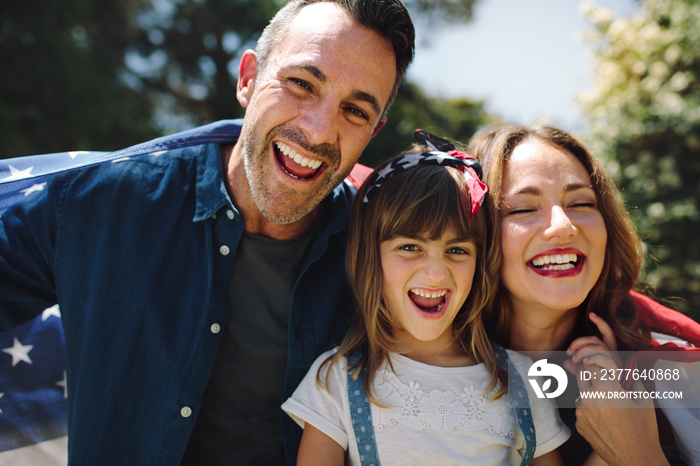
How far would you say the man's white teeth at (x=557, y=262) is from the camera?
2.07m

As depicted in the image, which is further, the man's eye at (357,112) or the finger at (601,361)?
the man's eye at (357,112)

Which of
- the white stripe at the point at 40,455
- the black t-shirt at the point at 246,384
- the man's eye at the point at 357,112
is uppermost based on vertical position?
the man's eye at the point at 357,112

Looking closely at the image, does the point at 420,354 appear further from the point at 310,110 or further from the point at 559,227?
the point at 310,110

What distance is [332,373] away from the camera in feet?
6.91

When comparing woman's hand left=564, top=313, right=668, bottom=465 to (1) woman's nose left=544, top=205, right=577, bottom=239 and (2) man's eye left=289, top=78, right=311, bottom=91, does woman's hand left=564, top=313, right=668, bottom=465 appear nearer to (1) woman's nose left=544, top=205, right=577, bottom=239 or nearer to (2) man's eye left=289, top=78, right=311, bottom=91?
(1) woman's nose left=544, top=205, right=577, bottom=239

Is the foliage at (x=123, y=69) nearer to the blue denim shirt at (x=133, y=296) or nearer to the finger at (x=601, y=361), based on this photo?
the blue denim shirt at (x=133, y=296)

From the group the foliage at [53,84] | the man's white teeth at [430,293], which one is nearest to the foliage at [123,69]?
the foliage at [53,84]

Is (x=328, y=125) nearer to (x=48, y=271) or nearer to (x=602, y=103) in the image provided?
(x=48, y=271)

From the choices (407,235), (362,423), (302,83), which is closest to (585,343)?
(407,235)

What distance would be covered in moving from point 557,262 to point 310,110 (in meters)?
1.23

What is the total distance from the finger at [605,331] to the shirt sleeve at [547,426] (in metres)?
0.36

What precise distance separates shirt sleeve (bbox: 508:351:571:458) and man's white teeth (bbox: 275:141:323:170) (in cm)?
131

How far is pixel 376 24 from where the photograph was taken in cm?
223

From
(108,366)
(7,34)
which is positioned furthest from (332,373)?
(7,34)
